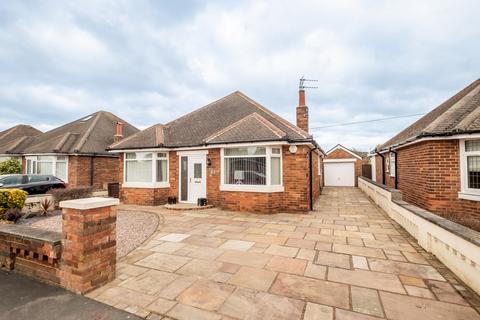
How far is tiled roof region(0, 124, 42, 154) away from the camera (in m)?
16.2

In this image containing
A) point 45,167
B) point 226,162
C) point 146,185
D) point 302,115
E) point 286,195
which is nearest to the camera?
point 286,195

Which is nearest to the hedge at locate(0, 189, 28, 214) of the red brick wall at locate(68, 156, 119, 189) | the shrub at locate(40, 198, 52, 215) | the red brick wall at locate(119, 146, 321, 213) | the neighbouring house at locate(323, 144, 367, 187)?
the shrub at locate(40, 198, 52, 215)

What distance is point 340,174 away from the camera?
20984 mm

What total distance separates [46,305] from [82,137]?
15679 millimetres

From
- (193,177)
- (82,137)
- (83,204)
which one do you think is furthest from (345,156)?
(82,137)

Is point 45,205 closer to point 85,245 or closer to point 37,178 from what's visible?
point 37,178

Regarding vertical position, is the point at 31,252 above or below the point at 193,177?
below

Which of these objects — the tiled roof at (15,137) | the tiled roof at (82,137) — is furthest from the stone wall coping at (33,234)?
the tiled roof at (15,137)

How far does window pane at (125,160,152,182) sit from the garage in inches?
675

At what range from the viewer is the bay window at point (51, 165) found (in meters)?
13.7

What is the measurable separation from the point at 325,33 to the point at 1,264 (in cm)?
1115

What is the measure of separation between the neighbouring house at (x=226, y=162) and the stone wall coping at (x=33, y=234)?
6.21 metres

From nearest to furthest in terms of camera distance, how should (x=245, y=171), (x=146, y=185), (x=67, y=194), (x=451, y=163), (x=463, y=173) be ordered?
Result: (x=463, y=173) → (x=451, y=163) → (x=245, y=171) → (x=67, y=194) → (x=146, y=185)

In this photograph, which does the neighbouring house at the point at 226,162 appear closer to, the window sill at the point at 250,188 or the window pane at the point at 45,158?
the window sill at the point at 250,188
